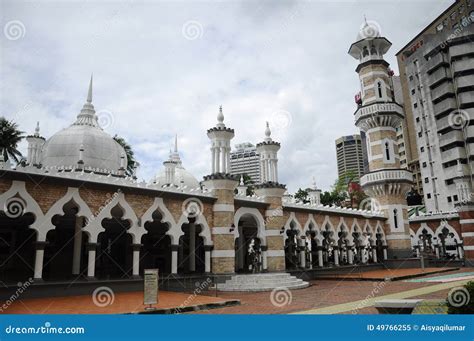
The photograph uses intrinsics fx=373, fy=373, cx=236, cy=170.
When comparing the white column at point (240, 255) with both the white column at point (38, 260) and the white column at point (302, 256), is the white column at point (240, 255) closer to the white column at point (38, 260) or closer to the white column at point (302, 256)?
the white column at point (302, 256)

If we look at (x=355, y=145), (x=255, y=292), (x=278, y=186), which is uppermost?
(x=355, y=145)

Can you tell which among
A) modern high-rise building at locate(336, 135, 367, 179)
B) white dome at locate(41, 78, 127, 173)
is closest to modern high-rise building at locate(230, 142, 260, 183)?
modern high-rise building at locate(336, 135, 367, 179)

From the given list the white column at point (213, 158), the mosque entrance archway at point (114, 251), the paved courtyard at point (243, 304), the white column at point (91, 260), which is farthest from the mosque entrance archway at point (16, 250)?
the white column at point (213, 158)

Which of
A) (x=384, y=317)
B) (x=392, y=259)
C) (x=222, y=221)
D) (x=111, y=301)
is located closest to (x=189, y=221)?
(x=222, y=221)

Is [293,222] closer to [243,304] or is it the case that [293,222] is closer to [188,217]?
[188,217]

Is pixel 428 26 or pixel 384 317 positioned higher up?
pixel 428 26

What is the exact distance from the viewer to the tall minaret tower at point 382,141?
93.7ft

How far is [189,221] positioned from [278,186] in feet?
17.9

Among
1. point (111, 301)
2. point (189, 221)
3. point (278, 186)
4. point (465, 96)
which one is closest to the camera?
point (111, 301)

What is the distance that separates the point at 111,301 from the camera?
1209 centimetres

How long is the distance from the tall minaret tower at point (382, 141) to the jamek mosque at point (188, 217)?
0.08 metres

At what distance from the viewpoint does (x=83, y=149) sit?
20031 mm

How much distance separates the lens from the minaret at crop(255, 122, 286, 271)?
19562mm

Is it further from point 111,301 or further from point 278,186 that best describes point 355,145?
point 111,301
